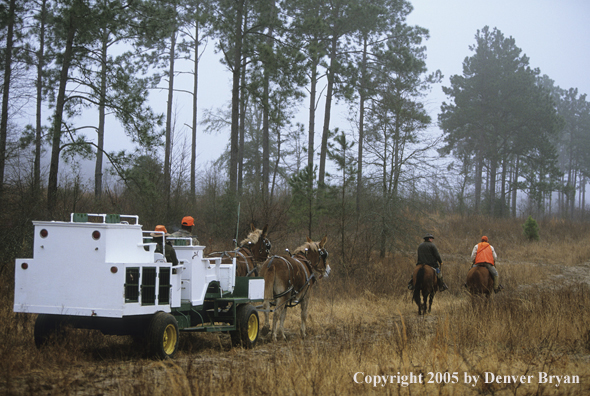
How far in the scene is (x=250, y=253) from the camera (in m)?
11.9

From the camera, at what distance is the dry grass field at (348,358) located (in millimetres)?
5844

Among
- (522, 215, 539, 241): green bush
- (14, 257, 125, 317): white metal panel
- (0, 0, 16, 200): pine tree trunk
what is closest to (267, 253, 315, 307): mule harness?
(14, 257, 125, 317): white metal panel

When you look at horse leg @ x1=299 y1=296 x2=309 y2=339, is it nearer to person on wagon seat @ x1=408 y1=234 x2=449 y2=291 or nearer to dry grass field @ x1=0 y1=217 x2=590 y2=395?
dry grass field @ x1=0 y1=217 x2=590 y2=395

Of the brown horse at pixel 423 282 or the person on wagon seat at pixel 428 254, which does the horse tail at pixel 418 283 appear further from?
the person on wagon seat at pixel 428 254

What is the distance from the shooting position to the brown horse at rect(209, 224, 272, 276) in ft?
36.7

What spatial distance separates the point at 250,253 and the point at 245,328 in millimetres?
2762

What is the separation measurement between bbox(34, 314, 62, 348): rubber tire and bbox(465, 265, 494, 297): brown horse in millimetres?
10615

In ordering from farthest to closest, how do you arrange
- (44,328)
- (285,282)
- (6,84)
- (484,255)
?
(6,84) < (484,255) < (285,282) < (44,328)

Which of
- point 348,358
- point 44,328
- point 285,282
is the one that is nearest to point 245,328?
point 285,282

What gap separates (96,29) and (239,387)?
43.0 feet

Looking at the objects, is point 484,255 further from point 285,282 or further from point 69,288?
point 69,288

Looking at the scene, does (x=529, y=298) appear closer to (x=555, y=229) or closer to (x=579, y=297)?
(x=579, y=297)

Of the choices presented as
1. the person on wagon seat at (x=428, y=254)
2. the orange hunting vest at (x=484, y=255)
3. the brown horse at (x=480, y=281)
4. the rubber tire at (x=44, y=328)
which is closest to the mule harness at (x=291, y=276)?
the rubber tire at (x=44, y=328)

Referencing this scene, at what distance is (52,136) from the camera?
51.4 feet
